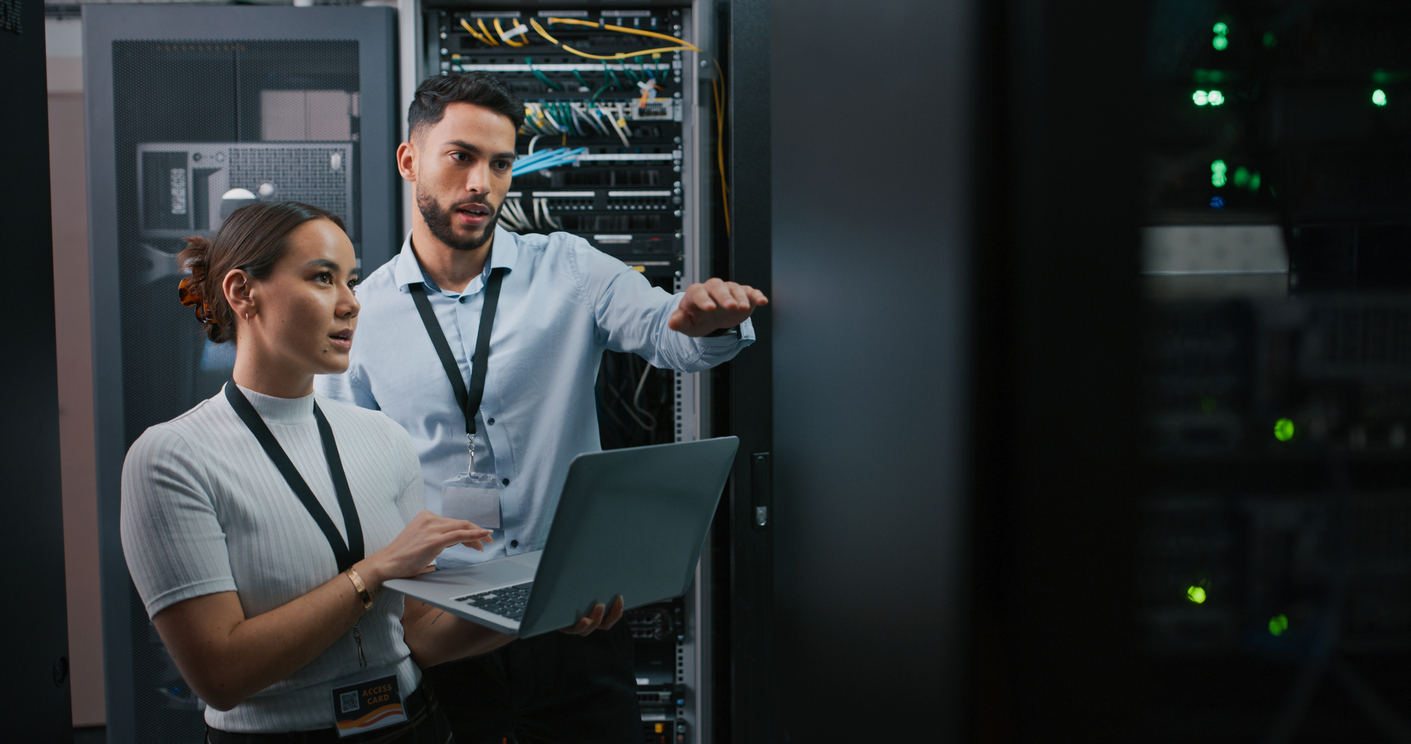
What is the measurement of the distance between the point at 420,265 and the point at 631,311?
373 millimetres

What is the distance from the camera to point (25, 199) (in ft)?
2.26

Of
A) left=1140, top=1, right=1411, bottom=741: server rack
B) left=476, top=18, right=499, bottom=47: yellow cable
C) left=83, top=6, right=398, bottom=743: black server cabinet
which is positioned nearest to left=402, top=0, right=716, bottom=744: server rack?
left=476, top=18, right=499, bottom=47: yellow cable

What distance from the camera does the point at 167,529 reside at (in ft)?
2.45

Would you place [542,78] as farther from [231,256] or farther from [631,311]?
[231,256]

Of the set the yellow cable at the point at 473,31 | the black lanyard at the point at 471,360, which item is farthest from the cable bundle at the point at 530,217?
the black lanyard at the point at 471,360

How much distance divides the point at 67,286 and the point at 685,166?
214cm

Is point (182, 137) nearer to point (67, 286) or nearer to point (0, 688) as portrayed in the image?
point (67, 286)

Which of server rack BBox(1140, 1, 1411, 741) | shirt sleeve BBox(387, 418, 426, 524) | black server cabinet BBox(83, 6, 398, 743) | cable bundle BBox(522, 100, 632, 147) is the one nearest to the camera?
server rack BBox(1140, 1, 1411, 741)

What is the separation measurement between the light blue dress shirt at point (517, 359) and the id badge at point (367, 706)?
0.39 metres

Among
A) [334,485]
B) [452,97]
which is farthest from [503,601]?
[452,97]

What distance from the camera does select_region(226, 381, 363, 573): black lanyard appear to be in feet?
2.70

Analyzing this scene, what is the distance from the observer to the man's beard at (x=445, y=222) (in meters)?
1.19

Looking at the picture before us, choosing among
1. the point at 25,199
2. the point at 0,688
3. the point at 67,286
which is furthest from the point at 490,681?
the point at 67,286

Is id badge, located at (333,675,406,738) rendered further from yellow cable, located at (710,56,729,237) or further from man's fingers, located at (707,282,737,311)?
yellow cable, located at (710,56,729,237)
